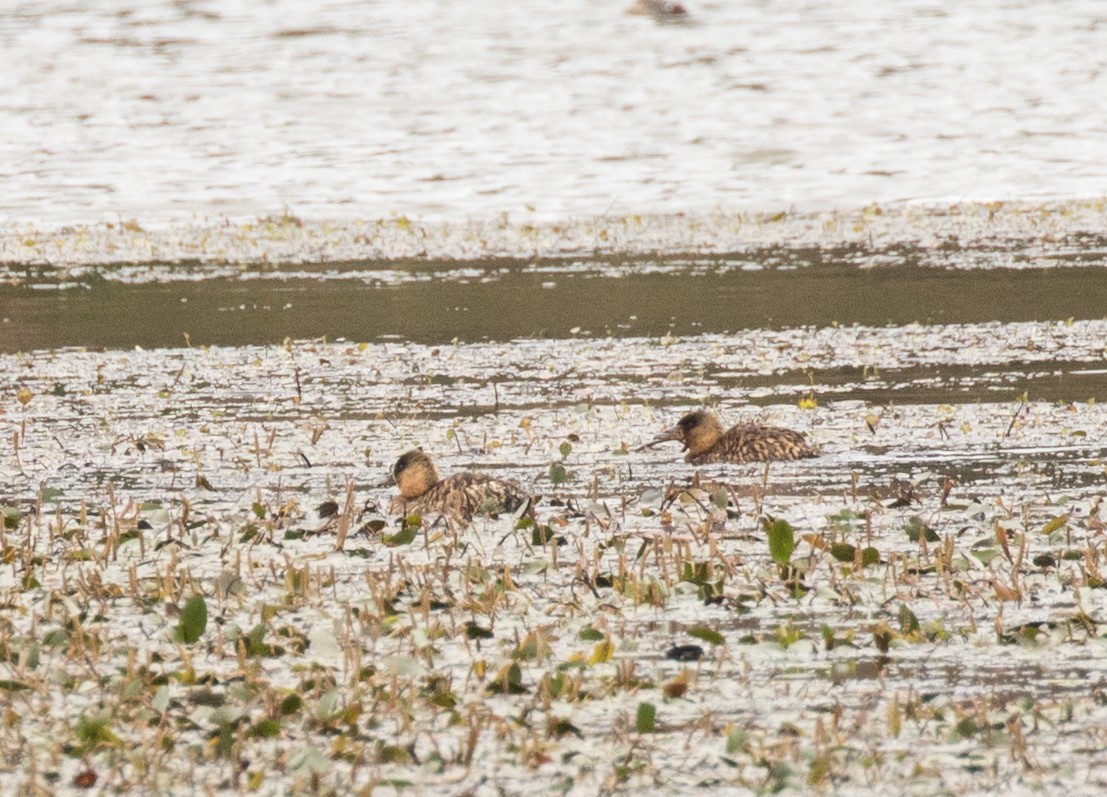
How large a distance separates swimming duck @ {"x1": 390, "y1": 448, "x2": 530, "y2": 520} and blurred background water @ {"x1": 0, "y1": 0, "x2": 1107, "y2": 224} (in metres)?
18.3

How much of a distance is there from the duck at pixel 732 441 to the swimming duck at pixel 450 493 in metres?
1.59

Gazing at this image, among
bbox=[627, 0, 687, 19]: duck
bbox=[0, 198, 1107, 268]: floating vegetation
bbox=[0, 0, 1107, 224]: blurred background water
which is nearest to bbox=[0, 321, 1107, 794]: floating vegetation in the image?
bbox=[0, 198, 1107, 268]: floating vegetation

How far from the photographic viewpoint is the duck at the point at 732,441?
10.6 meters

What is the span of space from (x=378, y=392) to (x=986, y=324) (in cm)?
521

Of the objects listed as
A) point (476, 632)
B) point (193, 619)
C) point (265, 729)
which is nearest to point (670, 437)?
point (476, 632)

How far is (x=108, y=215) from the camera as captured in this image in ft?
93.3

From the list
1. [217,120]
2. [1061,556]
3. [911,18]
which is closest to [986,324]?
[1061,556]

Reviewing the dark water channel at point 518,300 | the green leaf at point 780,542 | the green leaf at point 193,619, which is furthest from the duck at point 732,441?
the dark water channel at point 518,300

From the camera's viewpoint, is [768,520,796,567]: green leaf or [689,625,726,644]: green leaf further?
[768,520,796,567]: green leaf

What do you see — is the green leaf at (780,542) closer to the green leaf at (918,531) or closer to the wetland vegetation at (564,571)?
the wetland vegetation at (564,571)

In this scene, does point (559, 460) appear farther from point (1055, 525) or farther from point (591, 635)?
point (591, 635)

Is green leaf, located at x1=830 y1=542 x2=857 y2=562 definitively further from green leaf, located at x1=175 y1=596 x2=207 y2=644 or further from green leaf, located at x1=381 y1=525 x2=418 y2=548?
green leaf, located at x1=175 y1=596 x2=207 y2=644

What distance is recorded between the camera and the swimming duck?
9125 millimetres

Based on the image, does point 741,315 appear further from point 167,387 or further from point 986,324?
point 167,387
